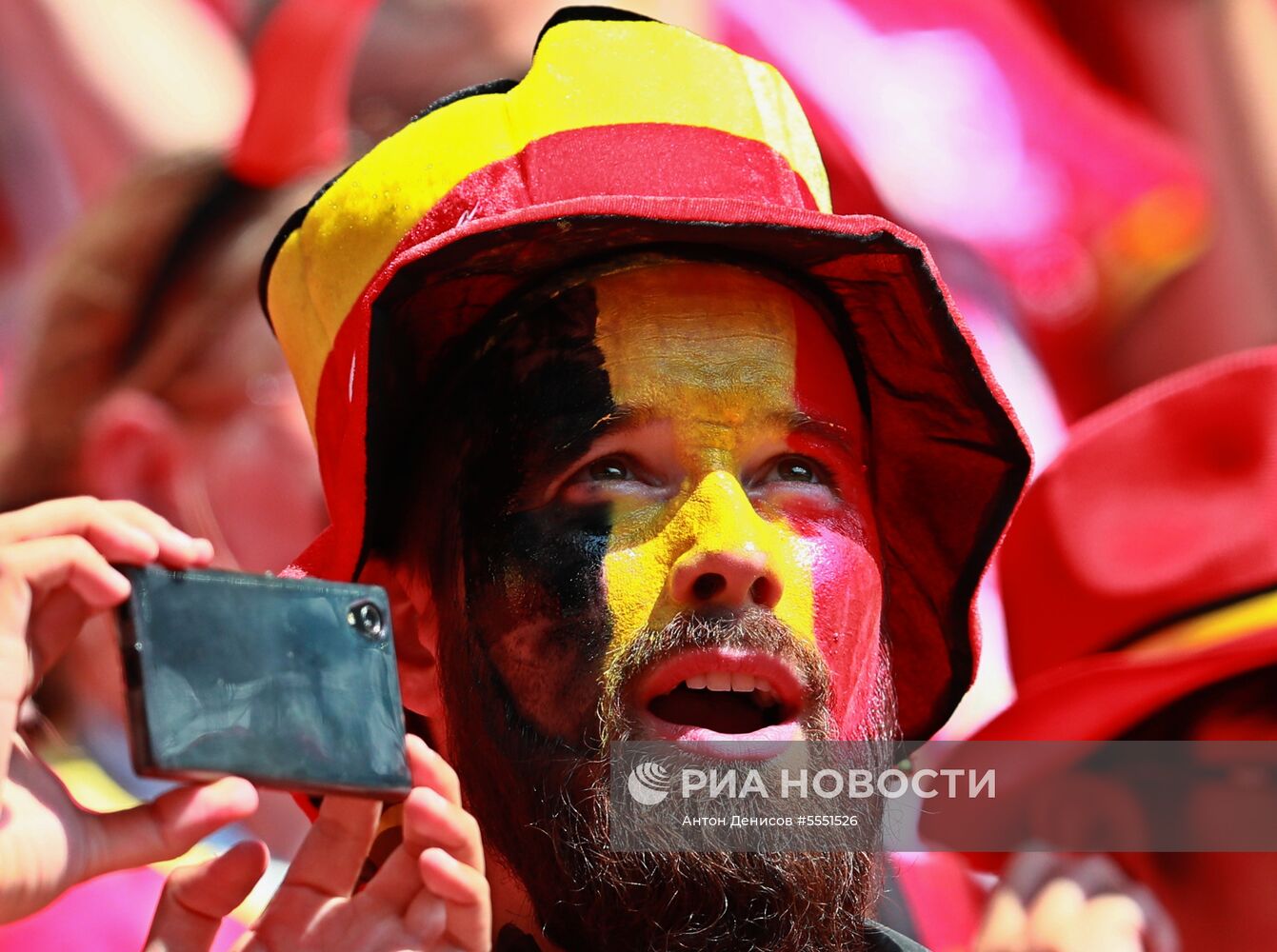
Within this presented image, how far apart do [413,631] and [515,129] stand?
1.61 ft

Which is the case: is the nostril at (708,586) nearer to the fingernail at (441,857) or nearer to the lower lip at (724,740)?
the lower lip at (724,740)

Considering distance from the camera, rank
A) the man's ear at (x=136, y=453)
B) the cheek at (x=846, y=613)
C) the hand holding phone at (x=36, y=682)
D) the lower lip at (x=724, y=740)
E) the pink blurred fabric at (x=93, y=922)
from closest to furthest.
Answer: the hand holding phone at (x=36, y=682) < the lower lip at (x=724, y=740) < the cheek at (x=846, y=613) < the pink blurred fabric at (x=93, y=922) < the man's ear at (x=136, y=453)

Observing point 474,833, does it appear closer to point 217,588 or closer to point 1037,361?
point 217,588

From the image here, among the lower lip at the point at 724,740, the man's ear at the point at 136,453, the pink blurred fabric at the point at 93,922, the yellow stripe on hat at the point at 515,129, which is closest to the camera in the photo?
the lower lip at the point at 724,740

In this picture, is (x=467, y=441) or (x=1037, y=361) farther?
(x=1037, y=361)

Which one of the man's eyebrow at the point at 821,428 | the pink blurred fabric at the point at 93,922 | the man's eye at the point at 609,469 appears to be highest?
the man's eyebrow at the point at 821,428

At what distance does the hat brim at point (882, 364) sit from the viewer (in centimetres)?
188

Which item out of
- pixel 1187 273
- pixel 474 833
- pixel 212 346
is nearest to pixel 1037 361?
pixel 1187 273

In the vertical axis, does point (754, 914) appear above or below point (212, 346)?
below

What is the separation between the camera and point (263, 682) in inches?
58.2

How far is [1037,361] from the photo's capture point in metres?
4.38

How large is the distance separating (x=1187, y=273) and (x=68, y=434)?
254 centimetres

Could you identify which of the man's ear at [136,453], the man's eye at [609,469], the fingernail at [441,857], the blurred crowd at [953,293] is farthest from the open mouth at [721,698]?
the man's ear at [136,453]
